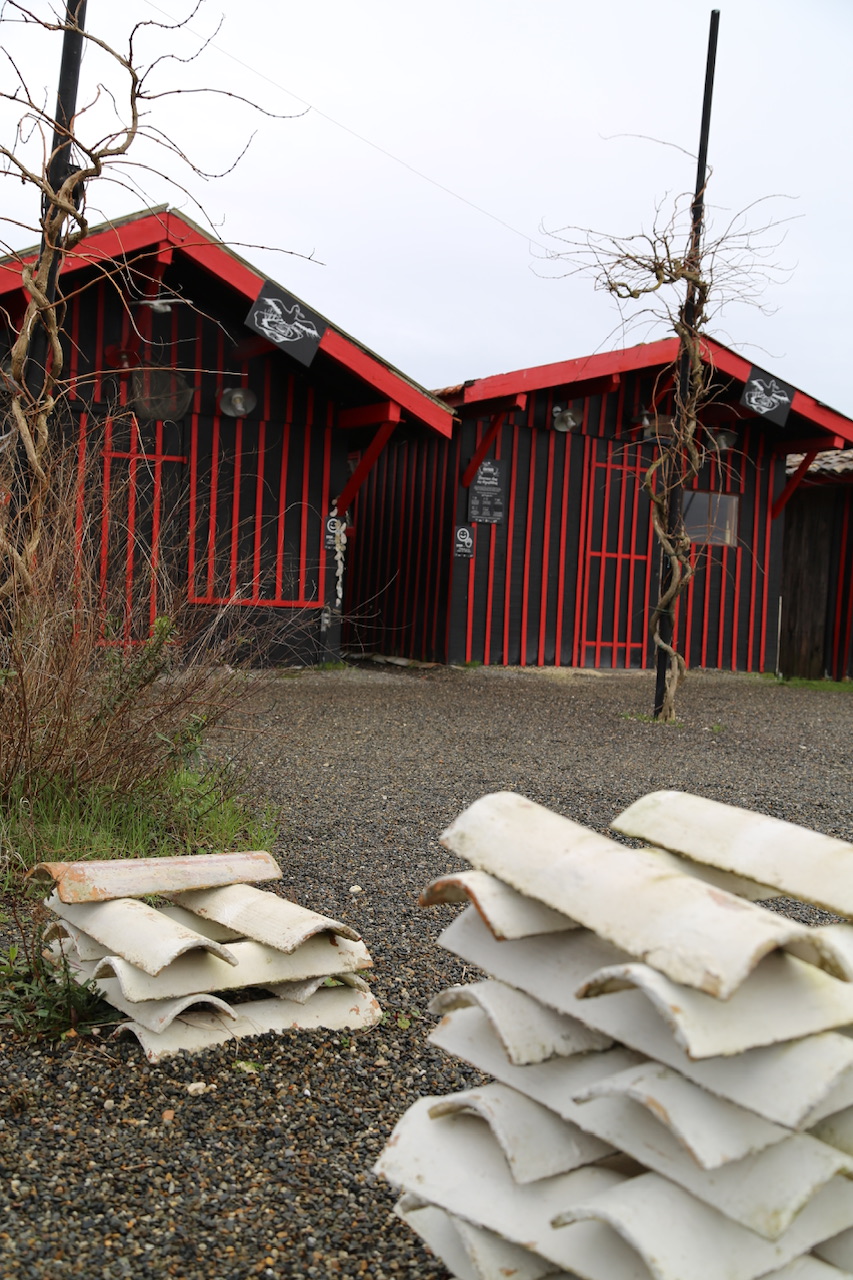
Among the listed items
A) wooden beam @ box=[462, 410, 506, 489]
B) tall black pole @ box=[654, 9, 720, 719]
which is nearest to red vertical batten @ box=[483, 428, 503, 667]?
wooden beam @ box=[462, 410, 506, 489]

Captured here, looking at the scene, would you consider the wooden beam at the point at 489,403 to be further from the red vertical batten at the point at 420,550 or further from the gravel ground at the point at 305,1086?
the gravel ground at the point at 305,1086

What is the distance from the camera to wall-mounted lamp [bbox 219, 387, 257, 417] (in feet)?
32.7

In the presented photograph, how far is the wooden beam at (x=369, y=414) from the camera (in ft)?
32.8

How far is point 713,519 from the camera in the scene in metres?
12.9

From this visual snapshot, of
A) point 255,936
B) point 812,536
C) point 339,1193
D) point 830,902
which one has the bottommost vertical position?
point 339,1193

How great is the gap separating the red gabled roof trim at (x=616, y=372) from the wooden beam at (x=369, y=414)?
1.07 metres

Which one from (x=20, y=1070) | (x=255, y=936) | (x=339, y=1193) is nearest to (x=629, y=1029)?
(x=339, y=1193)

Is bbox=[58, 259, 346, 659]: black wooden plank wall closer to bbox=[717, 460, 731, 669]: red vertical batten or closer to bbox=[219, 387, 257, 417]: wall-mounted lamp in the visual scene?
bbox=[219, 387, 257, 417]: wall-mounted lamp

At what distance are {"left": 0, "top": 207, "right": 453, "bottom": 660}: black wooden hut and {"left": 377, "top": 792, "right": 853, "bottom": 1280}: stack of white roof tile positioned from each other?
716cm

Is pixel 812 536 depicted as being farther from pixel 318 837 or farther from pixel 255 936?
pixel 255 936

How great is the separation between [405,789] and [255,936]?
273cm

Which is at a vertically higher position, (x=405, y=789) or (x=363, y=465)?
(x=363, y=465)

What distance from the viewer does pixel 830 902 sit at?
1.52 meters

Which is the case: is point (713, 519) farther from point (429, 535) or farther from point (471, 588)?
point (429, 535)
